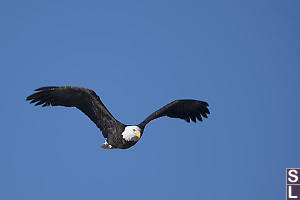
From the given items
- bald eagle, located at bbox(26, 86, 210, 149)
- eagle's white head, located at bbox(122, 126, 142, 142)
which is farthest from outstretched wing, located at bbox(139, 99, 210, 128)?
eagle's white head, located at bbox(122, 126, 142, 142)

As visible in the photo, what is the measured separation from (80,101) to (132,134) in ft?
5.25

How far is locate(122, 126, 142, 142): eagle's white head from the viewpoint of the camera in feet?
36.1

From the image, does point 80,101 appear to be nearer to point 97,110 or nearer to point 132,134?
point 97,110

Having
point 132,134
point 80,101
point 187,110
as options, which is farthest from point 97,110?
point 187,110

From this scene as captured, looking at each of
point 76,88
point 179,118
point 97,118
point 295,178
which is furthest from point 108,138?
point 295,178

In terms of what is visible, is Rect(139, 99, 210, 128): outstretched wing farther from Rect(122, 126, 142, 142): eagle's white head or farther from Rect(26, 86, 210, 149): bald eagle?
Rect(122, 126, 142, 142): eagle's white head

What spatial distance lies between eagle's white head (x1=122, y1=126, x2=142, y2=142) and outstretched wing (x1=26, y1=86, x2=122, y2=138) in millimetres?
481

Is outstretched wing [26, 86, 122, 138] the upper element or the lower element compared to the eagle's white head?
upper

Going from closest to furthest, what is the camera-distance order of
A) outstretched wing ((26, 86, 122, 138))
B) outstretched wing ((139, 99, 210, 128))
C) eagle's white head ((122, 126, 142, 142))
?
eagle's white head ((122, 126, 142, 142)) → outstretched wing ((26, 86, 122, 138)) → outstretched wing ((139, 99, 210, 128))

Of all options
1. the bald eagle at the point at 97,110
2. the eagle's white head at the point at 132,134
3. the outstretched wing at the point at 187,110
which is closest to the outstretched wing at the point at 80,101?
the bald eagle at the point at 97,110

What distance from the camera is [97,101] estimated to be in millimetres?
11562

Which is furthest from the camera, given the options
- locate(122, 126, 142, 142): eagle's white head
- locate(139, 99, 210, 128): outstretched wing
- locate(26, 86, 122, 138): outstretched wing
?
locate(139, 99, 210, 128): outstretched wing

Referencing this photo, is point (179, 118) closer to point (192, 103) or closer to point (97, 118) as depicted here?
point (192, 103)

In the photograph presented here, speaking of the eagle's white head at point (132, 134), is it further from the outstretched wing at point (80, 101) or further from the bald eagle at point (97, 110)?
the outstretched wing at point (80, 101)
